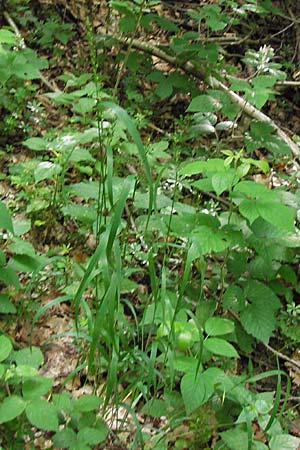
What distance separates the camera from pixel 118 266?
1849 millimetres

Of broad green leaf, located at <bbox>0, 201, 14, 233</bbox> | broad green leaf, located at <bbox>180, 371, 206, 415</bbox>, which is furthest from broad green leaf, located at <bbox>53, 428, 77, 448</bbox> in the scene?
broad green leaf, located at <bbox>0, 201, 14, 233</bbox>

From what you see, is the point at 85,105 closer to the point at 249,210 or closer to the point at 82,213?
the point at 82,213

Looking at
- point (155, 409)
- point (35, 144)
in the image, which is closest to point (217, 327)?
point (155, 409)

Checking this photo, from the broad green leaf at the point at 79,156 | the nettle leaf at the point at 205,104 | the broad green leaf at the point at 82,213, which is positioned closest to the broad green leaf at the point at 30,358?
the broad green leaf at the point at 82,213

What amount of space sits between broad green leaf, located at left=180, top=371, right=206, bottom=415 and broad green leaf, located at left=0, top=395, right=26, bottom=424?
0.56 meters

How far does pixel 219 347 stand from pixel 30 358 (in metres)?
0.72

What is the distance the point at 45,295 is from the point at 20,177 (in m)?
0.79

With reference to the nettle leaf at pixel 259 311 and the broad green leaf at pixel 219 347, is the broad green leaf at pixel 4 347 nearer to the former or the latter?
the broad green leaf at pixel 219 347

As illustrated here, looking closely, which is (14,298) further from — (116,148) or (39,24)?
(39,24)

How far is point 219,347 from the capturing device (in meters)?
2.05

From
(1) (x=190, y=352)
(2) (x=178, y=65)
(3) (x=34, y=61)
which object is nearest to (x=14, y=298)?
(1) (x=190, y=352)

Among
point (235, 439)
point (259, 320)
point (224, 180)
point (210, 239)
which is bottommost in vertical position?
point (235, 439)

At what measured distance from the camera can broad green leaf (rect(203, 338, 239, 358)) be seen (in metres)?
2.02

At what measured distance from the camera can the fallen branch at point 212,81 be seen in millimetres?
3691
